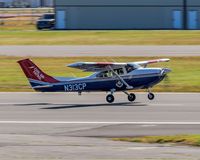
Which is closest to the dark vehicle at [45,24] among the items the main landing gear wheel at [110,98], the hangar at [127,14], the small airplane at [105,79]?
the hangar at [127,14]

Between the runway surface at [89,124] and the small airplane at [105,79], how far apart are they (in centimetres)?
55

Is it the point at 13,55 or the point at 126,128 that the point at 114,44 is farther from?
the point at 126,128

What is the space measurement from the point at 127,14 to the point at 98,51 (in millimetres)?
28324

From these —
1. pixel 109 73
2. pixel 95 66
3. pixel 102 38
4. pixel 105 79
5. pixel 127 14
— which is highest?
pixel 95 66

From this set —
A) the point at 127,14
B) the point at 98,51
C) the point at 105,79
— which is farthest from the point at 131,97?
the point at 127,14

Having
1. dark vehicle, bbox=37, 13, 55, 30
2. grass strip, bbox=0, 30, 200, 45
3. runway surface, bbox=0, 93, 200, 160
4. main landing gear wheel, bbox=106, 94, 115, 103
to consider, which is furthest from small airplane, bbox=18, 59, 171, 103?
dark vehicle, bbox=37, 13, 55, 30

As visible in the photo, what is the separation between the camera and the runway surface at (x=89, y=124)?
1698 centimetres

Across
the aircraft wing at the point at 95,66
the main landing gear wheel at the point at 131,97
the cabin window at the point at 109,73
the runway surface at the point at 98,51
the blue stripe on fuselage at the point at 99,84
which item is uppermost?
the aircraft wing at the point at 95,66

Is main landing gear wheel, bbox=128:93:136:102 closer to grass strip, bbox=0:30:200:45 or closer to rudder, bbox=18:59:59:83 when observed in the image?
rudder, bbox=18:59:59:83

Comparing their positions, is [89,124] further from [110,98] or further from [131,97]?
[131,97]

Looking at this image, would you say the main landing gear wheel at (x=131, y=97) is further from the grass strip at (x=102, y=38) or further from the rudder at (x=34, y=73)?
the grass strip at (x=102, y=38)

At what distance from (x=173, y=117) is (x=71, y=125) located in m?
3.41

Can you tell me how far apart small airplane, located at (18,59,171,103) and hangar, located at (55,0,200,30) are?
168ft

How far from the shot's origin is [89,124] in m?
23.2
